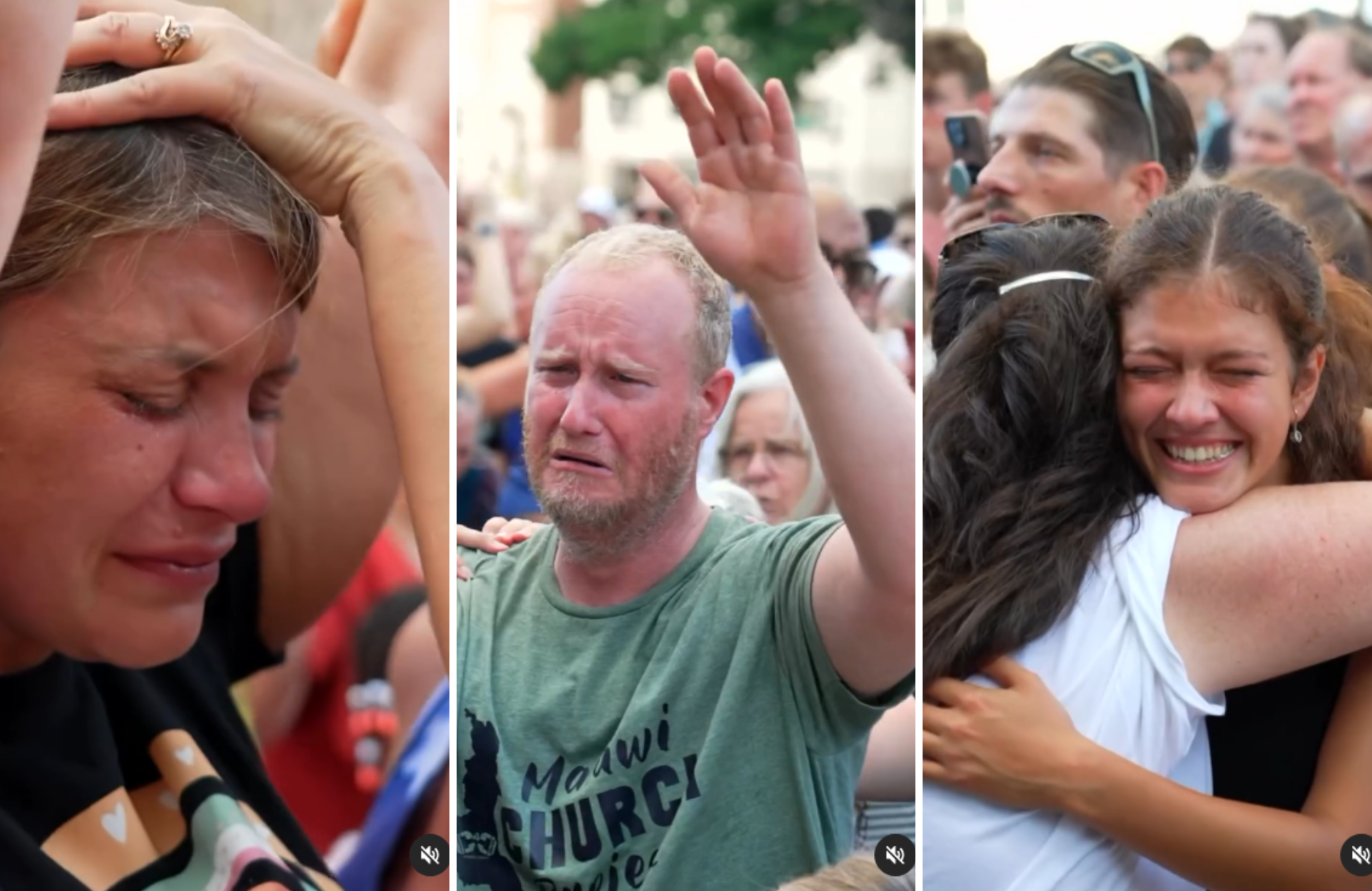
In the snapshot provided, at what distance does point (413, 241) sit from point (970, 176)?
839 millimetres

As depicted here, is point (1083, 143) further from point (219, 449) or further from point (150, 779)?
point (150, 779)

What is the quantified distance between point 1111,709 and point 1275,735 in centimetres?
23

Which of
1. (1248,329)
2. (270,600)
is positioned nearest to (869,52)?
(1248,329)

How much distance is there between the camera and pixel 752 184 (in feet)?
6.88

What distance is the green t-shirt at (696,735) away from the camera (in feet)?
7.09

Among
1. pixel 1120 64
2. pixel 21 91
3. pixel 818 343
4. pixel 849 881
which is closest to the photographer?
pixel 21 91

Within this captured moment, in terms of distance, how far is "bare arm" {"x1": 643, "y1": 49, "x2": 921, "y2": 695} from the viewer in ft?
6.80

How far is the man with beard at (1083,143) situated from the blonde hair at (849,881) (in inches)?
37.1

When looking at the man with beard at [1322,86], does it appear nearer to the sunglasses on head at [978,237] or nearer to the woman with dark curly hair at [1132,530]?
the woman with dark curly hair at [1132,530]

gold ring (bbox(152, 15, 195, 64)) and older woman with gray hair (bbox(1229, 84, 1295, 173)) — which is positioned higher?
gold ring (bbox(152, 15, 195, 64))

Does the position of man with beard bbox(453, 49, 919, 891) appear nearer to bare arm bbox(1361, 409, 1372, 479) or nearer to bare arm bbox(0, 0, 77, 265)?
bare arm bbox(1361, 409, 1372, 479)

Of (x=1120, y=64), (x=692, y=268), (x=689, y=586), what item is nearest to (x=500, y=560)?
(x=689, y=586)

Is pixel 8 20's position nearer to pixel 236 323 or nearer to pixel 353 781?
pixel 236 323

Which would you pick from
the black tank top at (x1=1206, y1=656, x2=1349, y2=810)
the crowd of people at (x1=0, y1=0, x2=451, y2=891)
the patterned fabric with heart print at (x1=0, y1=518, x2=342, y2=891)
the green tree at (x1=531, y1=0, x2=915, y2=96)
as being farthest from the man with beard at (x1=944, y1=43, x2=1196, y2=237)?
the patterned fabric with heart print at (x1=0, y1=518, x2=342, y2=891)
